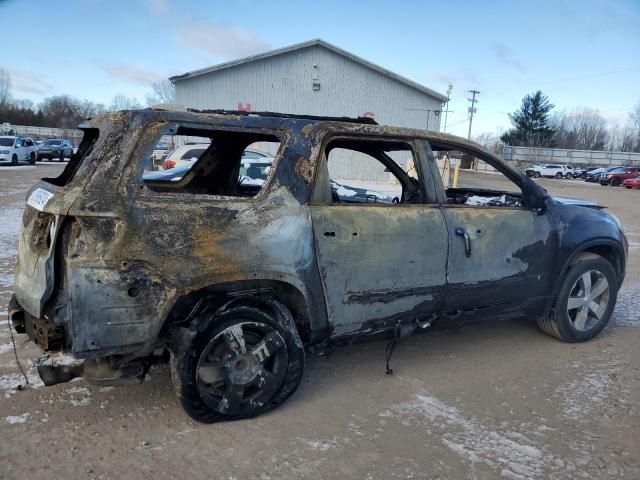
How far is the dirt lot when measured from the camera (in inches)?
106

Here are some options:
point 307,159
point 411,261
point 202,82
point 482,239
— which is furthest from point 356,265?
point 202,82

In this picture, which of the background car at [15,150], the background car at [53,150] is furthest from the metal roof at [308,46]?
the background car at [53,150]

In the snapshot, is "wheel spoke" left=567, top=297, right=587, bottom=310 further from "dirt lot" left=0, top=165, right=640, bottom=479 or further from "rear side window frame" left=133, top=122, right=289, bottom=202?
"rear side window frame" left=133, top=122, right=289, bottom=202

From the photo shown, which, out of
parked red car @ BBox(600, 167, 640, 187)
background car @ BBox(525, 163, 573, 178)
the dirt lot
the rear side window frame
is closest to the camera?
the dirt lot

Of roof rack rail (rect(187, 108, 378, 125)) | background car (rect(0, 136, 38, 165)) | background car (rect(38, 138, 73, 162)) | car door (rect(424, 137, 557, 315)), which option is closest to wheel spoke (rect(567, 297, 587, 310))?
car door (rect(424, 137, 557, 315))

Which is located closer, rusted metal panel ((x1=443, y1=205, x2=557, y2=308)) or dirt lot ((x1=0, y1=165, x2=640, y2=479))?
dirt lot ((x1=0, y1=165, x2=640, y2=479))

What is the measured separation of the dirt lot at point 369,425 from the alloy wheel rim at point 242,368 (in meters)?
0.15

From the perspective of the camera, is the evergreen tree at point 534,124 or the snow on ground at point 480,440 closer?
the snow on ground at point 480,440

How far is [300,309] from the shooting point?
333cm

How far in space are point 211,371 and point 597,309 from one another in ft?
11.6

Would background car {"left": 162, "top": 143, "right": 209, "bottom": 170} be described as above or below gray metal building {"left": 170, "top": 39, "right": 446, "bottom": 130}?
below

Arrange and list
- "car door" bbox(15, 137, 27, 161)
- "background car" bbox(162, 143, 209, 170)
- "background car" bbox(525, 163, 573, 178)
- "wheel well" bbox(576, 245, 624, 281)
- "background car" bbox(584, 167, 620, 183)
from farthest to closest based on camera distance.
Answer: "background car" bbox(525, 163, 573, 178)
"background car" bbox(584, 167, 620, 183)
"car door" bbox(15, 137, 27, 161)
"background car" bbox(162, 143, 209, 170)
"wheel well" bbox(576, 245, 624, 281)

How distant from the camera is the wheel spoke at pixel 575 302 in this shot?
4.48 metres

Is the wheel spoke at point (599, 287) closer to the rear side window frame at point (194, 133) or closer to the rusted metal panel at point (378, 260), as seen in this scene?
the rusted metal panel at point (378, 260)
